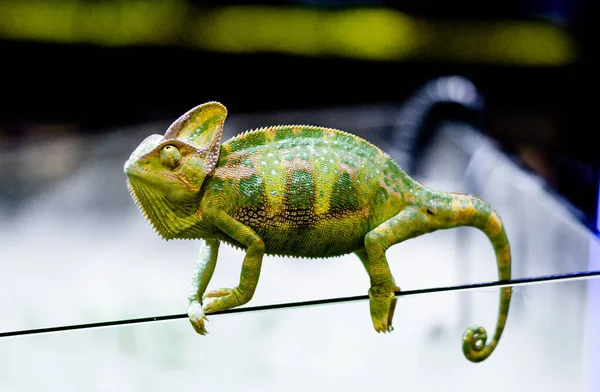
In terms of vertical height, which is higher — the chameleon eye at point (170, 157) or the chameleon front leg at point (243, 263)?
the chameleon eye at point (170, 157)

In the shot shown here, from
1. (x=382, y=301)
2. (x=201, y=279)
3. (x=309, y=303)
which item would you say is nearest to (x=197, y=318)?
(x=201, y=279)

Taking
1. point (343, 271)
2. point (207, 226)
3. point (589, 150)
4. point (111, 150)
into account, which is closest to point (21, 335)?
point (207, 226)

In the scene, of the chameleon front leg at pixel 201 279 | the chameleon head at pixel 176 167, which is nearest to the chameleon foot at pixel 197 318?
the chameleon front leg at pixel 201 279

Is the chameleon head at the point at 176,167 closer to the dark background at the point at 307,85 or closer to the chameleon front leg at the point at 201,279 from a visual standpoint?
the chameleon front leg at the point at 201,279

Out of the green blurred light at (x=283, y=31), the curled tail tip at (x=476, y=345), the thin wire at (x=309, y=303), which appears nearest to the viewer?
the thin wire at (x=309, y=303)

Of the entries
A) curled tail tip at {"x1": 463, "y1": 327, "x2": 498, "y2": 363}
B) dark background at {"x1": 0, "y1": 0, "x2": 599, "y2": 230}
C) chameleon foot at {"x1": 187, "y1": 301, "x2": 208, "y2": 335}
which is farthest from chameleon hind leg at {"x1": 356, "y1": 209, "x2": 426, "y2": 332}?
dark background at {"x1": 0, "y1": 0, "x2": 599, "y2": 230}

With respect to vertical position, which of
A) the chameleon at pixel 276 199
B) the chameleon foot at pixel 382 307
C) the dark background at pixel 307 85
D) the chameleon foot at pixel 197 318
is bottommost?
the chameleon foot at pixel 197 318

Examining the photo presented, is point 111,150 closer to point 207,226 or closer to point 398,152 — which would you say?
point 398,152
